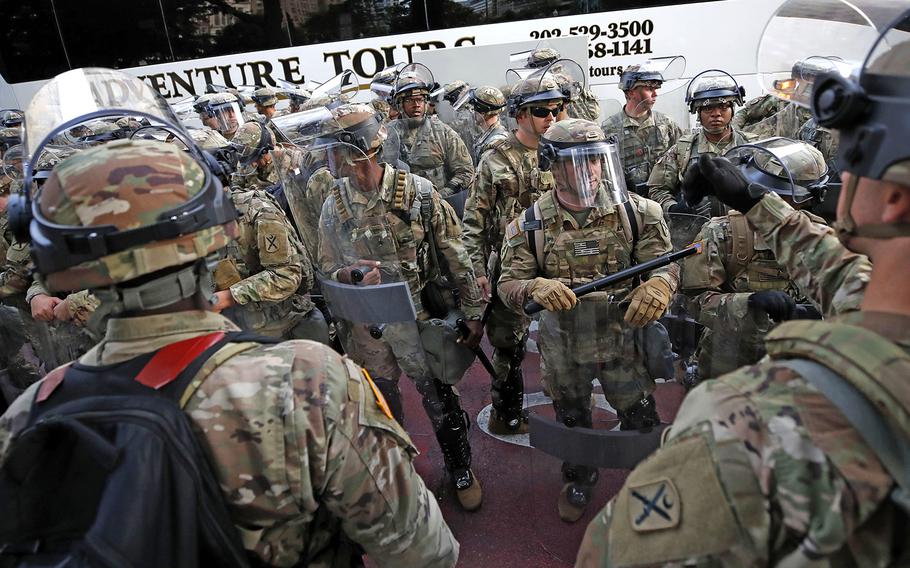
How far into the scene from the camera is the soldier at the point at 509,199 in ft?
12.0

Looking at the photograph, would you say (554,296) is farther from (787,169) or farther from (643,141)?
(643,141)

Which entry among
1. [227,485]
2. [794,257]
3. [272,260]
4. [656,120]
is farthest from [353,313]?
[656,120]

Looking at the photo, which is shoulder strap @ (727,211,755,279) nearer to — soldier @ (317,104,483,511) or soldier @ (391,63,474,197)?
soldier @ (317,104,483,511)

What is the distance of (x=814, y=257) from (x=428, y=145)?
4804mm

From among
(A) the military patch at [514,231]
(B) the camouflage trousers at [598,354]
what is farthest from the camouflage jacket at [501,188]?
(B) the camouflage trousers at [598,354]

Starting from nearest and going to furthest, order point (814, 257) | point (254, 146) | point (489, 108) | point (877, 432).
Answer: point (877, 432), point (814, 257), point (254, 146), point (489, 108)

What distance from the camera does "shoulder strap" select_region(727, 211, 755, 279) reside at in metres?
2.61

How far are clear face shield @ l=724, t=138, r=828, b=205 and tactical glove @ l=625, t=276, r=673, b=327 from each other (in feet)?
2.00

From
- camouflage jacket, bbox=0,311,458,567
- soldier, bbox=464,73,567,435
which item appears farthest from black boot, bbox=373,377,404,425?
camouflage jacket, bbox=0,311,458,567

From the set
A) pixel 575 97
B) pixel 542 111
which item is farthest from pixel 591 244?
pixel 575 97

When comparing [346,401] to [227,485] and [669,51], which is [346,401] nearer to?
[227,485]

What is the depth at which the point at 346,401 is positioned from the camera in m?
1.25

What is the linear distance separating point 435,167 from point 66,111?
15.2 feet

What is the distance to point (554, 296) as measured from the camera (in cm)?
241
